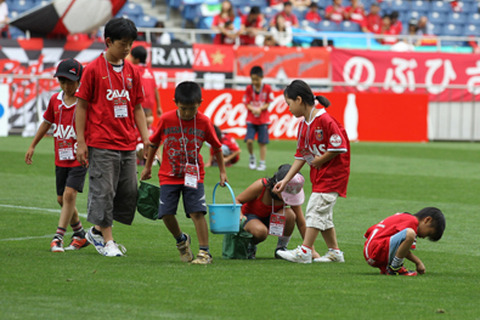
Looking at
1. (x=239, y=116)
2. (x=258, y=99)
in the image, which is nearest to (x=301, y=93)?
(x=258, y=99)

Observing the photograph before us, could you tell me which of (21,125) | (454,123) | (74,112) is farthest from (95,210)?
(454,123)

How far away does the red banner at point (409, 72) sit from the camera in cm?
2564

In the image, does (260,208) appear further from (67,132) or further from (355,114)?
(355,114)

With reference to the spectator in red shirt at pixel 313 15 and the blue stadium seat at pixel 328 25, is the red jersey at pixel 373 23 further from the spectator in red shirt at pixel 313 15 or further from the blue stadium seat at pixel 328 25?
the spectator in red shirt at pixel 313 15

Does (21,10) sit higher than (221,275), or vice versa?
(21,10)

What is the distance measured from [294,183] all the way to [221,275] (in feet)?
4.83

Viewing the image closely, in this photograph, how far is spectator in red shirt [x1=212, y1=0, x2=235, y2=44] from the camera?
24981 millimetres

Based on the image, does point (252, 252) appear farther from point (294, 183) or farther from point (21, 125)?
point (21, 125)

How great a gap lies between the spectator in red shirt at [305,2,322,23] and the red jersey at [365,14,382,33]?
5.69 feet

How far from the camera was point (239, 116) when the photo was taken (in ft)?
75.7

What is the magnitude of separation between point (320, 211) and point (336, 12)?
22.4 meters

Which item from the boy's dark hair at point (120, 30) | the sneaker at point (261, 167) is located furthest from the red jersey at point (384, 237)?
the sneaker at point (261, 167)

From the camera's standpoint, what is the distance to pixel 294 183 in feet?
25.5

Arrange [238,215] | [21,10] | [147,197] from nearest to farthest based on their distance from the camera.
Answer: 1. [238,215]
2. [147,197]
3. [21,10]
